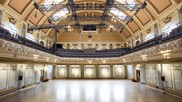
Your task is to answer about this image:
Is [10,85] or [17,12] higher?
[17,12]

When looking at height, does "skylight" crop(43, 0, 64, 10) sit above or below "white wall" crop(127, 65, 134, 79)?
above

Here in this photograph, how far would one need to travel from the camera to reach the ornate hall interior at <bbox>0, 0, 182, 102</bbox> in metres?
8.46

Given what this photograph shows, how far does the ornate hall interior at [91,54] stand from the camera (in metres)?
8.46

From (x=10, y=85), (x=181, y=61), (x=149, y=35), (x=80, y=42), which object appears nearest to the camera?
(x=181, y=61)

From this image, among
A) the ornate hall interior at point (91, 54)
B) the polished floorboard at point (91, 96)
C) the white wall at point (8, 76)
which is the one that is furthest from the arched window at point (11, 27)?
the polished floorboard at point (91, 96)

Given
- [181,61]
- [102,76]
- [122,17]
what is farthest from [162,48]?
[102,76]

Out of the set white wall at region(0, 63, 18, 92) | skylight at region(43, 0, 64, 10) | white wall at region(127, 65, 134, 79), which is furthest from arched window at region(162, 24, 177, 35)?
white wall at region(0, 63, 18, 92)

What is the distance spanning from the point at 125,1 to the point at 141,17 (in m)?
2.69

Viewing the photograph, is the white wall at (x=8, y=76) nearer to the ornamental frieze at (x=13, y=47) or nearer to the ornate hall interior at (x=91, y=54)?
the ornate hall interior at (x=91, y=54)

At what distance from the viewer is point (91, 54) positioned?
68.2 feet

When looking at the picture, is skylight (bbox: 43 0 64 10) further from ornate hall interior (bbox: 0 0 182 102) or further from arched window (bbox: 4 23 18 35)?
arched window (bbox: 4 23 18 35)

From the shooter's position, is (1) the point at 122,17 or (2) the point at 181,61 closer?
(2) the point at 181,61

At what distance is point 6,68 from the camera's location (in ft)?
35.2

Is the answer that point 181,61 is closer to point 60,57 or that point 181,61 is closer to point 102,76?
point 60,57
